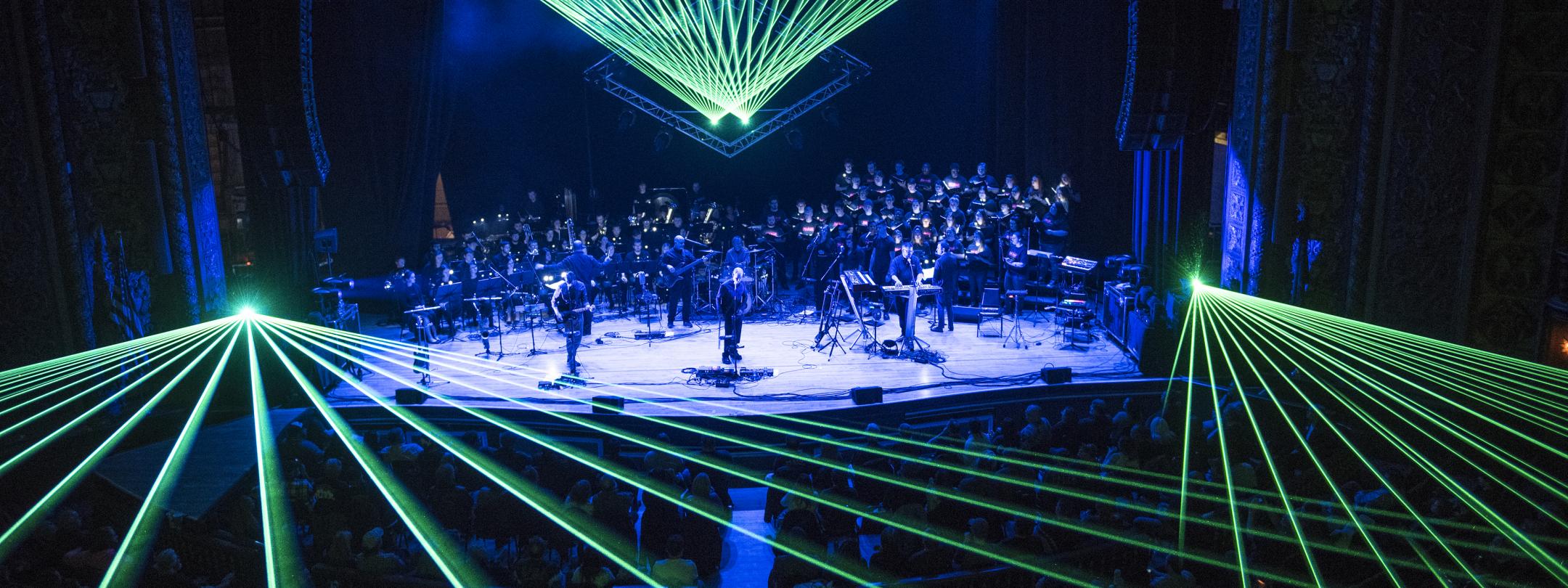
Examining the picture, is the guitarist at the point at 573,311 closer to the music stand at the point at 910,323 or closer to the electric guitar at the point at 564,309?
the electric guitar at the point at 564,309

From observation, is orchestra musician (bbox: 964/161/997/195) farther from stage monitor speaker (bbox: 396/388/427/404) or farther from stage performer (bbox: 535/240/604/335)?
stage monitor speaker (bbox: 396/388/427/404)

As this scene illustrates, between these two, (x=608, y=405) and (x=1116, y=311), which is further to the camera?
(x=1116, y=311)

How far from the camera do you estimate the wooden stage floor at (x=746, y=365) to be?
10570mm

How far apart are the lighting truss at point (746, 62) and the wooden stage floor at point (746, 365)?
5.41 meters

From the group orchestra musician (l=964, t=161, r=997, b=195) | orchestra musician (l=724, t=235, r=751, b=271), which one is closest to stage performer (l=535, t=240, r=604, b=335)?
orchestra musician (l=724, t=235, r=751, b=271)

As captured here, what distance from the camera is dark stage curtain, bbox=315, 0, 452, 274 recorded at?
1599 cm

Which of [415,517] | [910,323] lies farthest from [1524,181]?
[415,517]

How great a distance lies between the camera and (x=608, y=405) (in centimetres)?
982

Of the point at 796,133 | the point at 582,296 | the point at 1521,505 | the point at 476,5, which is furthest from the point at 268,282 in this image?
the point at 1521,505

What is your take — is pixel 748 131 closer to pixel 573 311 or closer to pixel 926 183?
pixel 926 183

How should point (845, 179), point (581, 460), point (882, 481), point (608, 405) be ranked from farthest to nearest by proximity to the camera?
point (845, 179), point (608, 405), point (581, 460), point (882, 481)

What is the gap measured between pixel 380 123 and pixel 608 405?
9.04 meters

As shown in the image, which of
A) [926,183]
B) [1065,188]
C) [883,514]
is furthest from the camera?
[926,183]

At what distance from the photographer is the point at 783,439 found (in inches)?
380
